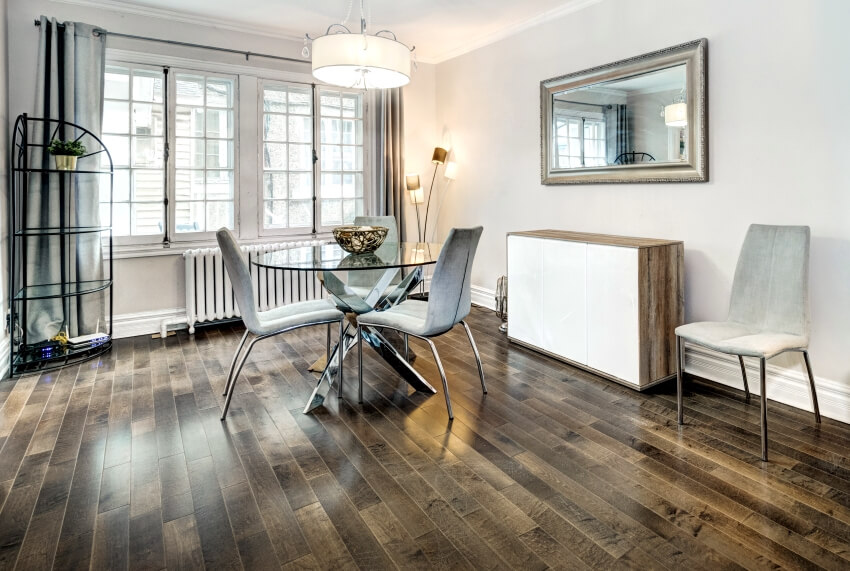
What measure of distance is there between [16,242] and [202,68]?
199cm

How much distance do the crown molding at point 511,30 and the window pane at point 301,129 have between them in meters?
1.53

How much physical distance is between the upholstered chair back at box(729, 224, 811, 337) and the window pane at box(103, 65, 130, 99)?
4549 millimetres

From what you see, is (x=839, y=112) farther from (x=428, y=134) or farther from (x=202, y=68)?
(x=202, y=68)

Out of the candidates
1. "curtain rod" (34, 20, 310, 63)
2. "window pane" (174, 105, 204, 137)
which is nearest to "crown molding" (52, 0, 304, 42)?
"curtain rod" (34, 20, 310, 63)

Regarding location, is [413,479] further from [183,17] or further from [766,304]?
[183,17]

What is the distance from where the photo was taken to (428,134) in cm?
568

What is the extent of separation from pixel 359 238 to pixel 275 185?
6.97 ft

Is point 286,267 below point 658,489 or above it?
above

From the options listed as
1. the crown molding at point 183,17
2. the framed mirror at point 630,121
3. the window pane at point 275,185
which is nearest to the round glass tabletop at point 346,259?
the framed mirror at point 630,121

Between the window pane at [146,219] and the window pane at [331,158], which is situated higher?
the window pane at [331,158]

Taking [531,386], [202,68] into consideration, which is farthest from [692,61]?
[202,68]

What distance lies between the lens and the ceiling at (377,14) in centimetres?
395

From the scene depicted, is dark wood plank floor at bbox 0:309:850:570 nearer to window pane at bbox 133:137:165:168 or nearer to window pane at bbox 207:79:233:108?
window pane at bbox 133:137:165:168

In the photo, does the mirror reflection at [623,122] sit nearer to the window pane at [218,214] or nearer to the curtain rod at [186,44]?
the curtain rod at [186,44]
